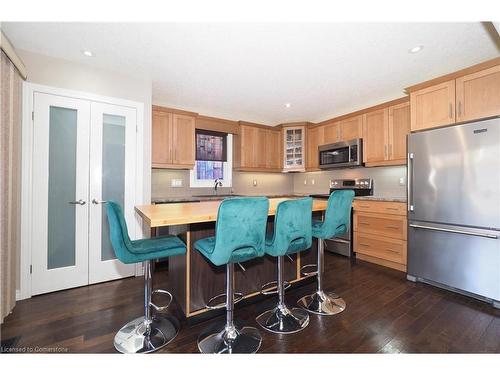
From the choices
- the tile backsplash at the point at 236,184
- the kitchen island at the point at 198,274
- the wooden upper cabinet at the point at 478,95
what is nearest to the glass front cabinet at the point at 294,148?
the tile backsplash at the point at 236,184

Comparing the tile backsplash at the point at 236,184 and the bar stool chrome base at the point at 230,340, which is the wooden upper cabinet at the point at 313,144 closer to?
the tile backsplash at the point at 236,184

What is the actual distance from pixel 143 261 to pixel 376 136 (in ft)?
12.0

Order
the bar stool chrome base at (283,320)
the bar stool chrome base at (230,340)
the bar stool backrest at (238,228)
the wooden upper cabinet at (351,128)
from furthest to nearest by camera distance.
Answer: the wooden upper cabinet at (351,128) → the bar stool chrome base at (283,320) → the bar stool chrome base at (230,340) → the bar stool backrest at (238,228)

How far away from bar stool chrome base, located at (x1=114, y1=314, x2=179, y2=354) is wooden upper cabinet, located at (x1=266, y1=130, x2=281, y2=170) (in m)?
3.45

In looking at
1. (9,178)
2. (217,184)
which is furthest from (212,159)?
(9,178)

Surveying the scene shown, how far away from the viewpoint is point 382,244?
308 cm

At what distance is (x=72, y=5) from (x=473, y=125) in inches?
143

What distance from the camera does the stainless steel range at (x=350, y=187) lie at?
3.48 meters

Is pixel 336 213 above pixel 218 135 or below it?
below

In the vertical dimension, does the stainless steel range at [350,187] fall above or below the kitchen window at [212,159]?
below

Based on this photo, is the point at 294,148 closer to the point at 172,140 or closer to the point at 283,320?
the point at 172,140

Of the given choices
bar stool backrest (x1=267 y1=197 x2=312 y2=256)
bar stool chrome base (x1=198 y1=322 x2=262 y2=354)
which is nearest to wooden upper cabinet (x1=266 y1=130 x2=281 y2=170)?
bar stool backrest (x1=267 y1=197 x2=312 y2=256)

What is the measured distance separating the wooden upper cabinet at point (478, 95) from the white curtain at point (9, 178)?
4.29 metres

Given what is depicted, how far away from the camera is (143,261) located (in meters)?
1.53
